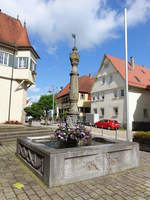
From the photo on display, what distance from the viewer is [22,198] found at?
3496mm

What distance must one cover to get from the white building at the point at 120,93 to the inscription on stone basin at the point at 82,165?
72.5 ft

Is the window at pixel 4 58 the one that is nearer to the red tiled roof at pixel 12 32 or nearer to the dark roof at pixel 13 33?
the dark roof at pixel 13 33

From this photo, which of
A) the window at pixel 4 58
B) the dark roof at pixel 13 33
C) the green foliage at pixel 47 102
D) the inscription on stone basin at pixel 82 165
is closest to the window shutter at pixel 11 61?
the window at pixel 4 58

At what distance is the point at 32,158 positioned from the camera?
5.18 m

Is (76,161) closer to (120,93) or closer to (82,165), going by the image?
(82,165)

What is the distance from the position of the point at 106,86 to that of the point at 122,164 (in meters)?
26.0

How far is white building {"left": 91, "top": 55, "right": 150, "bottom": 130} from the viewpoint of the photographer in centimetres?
2655

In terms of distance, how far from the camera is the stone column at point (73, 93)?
20.6ft

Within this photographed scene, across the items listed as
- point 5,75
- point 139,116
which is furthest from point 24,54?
point 139,116

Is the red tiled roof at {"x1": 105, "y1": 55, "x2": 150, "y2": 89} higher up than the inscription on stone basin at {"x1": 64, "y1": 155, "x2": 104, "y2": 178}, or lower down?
higher up

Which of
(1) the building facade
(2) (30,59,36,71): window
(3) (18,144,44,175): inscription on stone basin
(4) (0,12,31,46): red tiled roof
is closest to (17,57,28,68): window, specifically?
(2) (30,59,36,71): window

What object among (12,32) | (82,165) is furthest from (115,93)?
(82,165)

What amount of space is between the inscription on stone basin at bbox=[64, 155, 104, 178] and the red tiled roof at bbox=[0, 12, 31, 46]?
1778 centimetres

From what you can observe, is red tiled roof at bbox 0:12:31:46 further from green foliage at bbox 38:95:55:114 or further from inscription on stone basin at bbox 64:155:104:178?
green foliage at bbox 38:95:55:114
